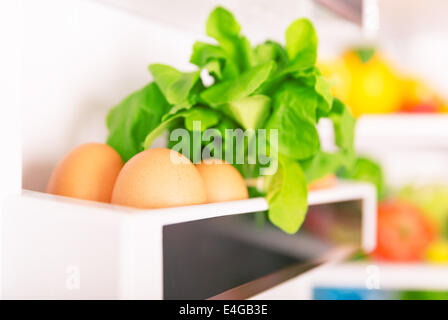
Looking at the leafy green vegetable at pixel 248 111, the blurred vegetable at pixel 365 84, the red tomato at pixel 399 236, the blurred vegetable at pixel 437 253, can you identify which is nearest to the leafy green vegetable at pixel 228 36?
the leafy green vegetable at pixel 248 111

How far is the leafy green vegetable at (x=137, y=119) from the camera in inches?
24.2

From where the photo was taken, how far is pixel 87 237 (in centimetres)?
45

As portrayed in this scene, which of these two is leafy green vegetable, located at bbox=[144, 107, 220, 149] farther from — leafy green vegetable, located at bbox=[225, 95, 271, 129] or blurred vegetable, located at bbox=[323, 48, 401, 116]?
blurred vegetable, located at bbox=[323, 48, 401, 116]

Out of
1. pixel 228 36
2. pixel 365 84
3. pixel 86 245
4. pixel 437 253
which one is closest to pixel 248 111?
pixel 228 36

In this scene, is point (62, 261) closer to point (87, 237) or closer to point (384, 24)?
point (87, 237)

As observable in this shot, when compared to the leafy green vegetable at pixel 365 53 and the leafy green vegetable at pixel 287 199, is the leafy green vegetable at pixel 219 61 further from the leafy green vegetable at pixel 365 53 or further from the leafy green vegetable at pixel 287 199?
the leafy green vegetable at pixel 365 53

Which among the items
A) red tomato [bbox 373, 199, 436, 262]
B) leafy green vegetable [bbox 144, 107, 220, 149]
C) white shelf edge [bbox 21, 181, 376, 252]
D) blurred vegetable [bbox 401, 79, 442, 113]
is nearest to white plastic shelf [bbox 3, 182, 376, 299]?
white shelf edge [bbox 21, 181, 376, 252]

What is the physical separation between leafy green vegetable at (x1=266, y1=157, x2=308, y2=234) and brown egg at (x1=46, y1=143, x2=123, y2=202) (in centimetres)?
19

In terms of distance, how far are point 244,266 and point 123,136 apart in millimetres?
227

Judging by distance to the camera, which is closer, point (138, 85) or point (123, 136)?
point (123, 136)

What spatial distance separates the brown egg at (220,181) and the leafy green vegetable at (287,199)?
40 millimetres

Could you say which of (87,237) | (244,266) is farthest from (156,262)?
(244,266)

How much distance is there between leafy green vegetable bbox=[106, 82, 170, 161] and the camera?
616 mm

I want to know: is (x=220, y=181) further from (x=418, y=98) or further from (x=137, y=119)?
(x=418, y=98)
